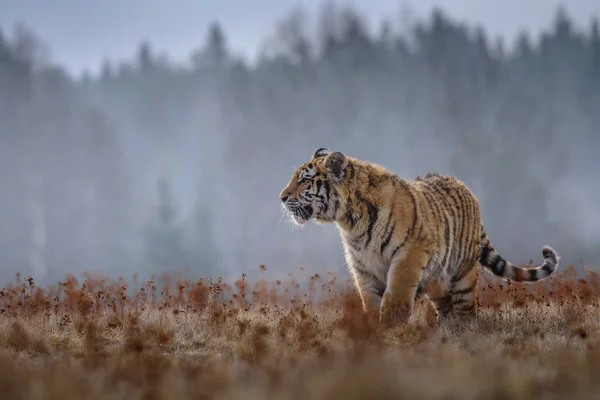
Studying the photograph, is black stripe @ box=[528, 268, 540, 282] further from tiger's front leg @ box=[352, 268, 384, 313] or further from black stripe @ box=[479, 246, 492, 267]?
tiger's front leg @ box=[352, 268, 384, 313]

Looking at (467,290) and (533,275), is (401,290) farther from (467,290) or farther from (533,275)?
(533,275)

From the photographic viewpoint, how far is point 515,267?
852 cm

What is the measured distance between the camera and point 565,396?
3.36m

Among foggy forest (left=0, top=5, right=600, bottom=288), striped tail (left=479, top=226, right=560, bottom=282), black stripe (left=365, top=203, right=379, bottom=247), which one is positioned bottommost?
striped tail (left=479, top=226, right=560, bottom=282)

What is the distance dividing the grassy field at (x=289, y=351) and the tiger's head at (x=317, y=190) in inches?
44.2

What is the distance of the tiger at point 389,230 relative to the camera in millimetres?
7129

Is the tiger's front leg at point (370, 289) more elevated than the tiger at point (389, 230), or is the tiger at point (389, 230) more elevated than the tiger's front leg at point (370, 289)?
the tiger at point (389, 230)

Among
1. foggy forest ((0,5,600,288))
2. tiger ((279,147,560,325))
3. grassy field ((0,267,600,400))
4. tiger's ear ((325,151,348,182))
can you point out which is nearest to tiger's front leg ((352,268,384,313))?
tiger ((279,147,560,325))

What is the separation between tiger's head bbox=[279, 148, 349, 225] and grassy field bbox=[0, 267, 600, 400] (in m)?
1.12

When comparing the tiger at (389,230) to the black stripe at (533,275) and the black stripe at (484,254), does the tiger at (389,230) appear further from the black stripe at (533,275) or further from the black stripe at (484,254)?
the black stripe at (484,254)

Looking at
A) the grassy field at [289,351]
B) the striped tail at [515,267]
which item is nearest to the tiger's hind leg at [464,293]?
the grassy field at [289,351]

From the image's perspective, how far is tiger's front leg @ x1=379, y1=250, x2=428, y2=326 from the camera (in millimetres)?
6922

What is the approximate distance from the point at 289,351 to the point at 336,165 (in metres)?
2.53

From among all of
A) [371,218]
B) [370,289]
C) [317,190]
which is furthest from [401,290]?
[317,190]
